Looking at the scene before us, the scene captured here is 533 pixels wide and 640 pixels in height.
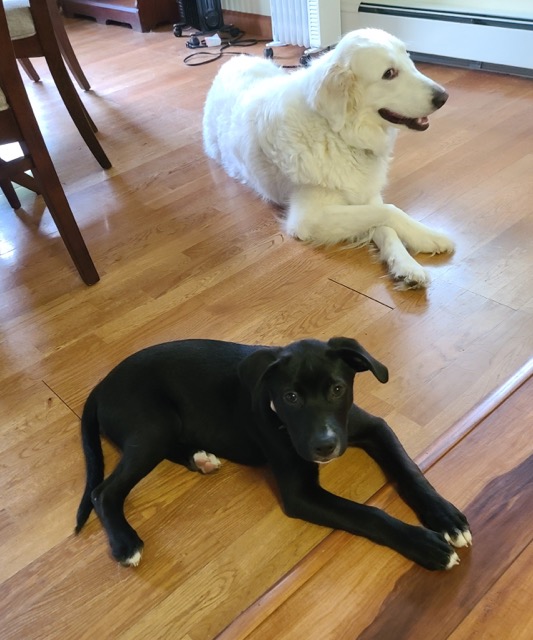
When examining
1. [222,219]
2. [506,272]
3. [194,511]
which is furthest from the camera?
[222,219]

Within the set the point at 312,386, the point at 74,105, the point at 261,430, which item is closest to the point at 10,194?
the point at 74,105

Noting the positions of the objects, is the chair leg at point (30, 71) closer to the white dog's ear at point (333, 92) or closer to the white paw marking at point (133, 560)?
the white dog's ear at point (333, 92)

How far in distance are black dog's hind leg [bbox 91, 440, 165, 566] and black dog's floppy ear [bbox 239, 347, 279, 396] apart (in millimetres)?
276

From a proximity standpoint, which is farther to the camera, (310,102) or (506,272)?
(310,102)

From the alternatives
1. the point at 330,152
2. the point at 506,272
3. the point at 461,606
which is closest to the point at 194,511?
the point at 461,606

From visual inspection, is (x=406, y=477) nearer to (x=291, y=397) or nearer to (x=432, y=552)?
(x=432, y=552)

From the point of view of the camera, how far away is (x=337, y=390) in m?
1.18

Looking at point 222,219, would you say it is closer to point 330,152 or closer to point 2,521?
point 330,152

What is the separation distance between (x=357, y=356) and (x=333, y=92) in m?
1.23

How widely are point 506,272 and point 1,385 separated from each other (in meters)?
1.55

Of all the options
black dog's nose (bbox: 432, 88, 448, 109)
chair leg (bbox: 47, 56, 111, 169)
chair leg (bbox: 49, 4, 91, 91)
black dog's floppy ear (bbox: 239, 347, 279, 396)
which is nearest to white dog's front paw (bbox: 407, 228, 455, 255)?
black dog's nose (bbox: 432, 88, 448, 109)

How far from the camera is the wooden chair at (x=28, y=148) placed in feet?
5.74

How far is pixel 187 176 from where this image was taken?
2.73 meters

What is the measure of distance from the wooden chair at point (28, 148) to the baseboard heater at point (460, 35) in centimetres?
237
